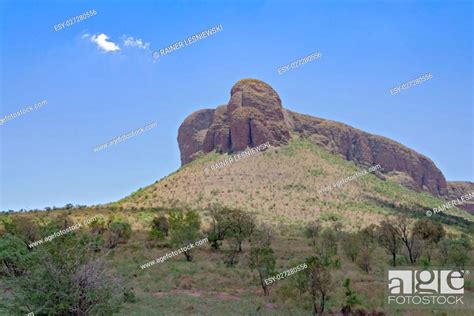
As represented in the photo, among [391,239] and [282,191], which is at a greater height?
[282,191]

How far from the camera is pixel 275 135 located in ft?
340

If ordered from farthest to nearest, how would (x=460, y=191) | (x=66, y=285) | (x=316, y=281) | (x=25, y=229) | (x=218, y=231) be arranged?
(x=460, y=191) < (x=218, y=231) < (x=25, y=229) < (x=316, y=281) < (x=66, y=285)

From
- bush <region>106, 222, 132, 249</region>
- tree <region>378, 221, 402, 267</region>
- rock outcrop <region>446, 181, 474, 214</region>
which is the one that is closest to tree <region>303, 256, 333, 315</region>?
tree <region>378, 221, 402, 267</region>

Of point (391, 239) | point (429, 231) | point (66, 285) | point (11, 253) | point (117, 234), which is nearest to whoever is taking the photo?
point (66, 285)

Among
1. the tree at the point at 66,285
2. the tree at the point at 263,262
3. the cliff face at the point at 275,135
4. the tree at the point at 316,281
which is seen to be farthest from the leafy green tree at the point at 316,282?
the cliff face at the point at 275,135

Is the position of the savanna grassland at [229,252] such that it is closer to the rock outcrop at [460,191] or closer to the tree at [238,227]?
the tree at [238,227]

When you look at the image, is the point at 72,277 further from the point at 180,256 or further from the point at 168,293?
the point at 180,256

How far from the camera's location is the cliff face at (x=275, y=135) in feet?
342

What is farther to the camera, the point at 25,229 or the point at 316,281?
the point at 25,229

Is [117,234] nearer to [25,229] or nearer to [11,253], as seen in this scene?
[25,229]

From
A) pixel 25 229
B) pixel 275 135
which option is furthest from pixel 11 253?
pixel 275 135

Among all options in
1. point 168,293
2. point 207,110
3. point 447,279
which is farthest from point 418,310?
point 207,110

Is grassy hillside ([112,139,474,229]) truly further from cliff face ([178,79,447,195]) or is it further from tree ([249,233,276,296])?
tree ([249,233,276,296])

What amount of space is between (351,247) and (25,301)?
26795 mm
